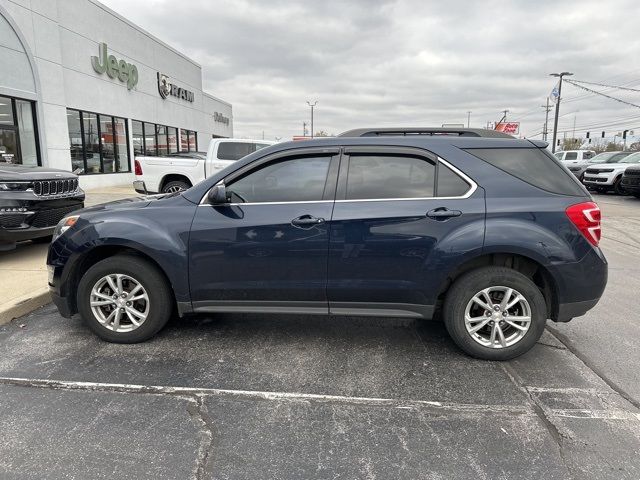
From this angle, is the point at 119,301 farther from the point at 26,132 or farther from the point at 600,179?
the point at 600,179

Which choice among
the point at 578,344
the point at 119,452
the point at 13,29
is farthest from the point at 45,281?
the point at 13,29

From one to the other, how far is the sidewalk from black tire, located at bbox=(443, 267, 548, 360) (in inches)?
168

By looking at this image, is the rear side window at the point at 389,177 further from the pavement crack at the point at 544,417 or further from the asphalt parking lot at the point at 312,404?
the pavement crack at the point at 544,417

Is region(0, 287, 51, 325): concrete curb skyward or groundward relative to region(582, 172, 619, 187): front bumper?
groundward

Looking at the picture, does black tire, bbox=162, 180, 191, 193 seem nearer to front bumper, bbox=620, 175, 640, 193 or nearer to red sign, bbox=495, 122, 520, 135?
red sign, bbox=495, 122, 520, 135

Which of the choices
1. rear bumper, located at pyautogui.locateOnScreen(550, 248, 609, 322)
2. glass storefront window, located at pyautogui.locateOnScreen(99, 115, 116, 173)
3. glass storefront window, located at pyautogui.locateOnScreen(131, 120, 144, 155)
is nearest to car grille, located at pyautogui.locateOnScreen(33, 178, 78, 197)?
rear bumper, located at pyautogui.locateOnScreen(550, 248, 609, 322)

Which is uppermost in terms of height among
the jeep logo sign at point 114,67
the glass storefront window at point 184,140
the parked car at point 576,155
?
the jeep logo sign at point 114,67

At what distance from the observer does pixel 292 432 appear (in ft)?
8.86

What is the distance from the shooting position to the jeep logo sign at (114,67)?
55.4ft

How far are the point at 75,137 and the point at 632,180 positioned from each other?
20081 mm

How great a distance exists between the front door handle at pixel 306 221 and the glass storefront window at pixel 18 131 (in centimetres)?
1199

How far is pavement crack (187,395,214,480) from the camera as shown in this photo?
238 centimetres

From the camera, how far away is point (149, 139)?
21625 millimetres

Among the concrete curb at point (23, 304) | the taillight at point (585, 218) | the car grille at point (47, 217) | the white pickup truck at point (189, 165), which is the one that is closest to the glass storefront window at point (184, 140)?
the white pickup truck at point (189, 165)
